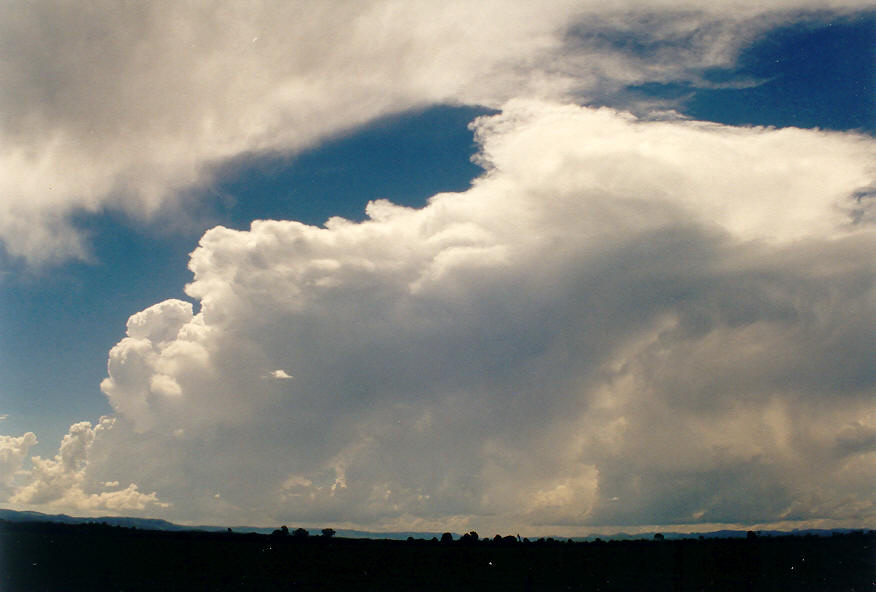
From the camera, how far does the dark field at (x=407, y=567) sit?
95.2 metres

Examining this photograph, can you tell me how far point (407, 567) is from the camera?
118000 mm

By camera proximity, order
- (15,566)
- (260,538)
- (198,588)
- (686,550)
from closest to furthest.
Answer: (198,588), (15,566), (686,550), (260,538)

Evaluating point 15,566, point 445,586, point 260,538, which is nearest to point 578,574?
point 445,586

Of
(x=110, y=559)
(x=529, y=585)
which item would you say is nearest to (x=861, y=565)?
(x=529, y=585)

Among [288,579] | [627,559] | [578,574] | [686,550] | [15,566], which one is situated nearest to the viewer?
[15,566]

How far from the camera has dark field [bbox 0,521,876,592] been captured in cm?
9525

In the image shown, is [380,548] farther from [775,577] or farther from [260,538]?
[775,577]

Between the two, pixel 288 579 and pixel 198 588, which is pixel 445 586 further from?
pixel 198 588

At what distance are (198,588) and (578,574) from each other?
58714mm

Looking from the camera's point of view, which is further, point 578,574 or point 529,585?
point 578,574

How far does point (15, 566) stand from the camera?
9544 cm

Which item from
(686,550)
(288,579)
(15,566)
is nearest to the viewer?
(15,566)

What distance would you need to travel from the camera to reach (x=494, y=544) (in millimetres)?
178125

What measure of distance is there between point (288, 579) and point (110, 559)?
33675mm
